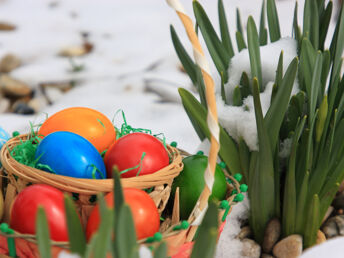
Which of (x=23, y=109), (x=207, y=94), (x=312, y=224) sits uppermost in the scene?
(x=207, y=94)

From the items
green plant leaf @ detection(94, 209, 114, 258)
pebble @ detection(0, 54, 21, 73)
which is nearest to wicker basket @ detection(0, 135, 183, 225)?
green plant leaf @ detection(94, 209, 114, 258)

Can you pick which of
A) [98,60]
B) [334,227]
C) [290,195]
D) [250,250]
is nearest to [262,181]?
[290,195]

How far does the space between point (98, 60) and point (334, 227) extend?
1.92 m

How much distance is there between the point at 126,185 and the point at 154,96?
1.60 metres

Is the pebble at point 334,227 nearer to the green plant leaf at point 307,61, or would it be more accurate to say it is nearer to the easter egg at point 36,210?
the green plant leaf at point 307,61

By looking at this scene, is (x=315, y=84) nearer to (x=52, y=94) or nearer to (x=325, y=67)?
(x=325, y=67)

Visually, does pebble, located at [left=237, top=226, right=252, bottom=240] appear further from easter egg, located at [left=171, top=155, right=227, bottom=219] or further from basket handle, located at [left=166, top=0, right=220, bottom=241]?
basket handle, located at [left=166, top=0, right=220, bottom=241]

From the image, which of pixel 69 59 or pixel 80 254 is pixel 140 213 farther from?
pixel 69 59

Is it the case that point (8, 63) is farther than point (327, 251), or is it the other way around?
point (8, 63)

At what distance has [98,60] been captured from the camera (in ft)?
9.00

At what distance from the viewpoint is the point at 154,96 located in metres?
2.34

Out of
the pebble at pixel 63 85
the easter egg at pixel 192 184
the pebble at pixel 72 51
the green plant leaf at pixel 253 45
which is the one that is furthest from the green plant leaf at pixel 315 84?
the pebble at pixel 72 51

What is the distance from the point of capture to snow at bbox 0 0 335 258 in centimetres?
212

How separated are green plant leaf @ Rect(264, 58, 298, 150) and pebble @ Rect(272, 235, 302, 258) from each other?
233 millimetres
